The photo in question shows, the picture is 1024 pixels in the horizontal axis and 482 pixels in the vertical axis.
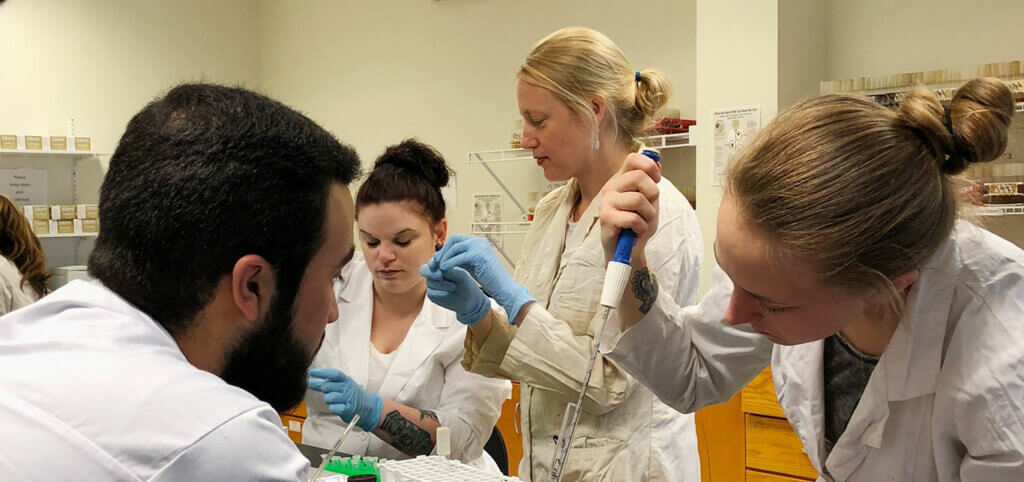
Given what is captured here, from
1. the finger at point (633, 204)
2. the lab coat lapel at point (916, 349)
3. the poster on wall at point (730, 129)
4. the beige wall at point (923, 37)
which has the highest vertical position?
the beige wall at point (923, 37)

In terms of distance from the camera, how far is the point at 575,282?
1624 mm

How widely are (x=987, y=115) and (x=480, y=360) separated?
3.04 ft

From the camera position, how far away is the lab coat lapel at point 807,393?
1.19 m

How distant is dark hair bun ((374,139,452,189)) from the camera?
220cm

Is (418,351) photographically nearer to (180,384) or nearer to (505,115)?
(180,384)

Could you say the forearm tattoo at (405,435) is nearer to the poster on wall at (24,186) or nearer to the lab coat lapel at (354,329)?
the lab coat lapel at (354,329)

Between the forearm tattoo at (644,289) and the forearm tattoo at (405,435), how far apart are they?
0.80 metres

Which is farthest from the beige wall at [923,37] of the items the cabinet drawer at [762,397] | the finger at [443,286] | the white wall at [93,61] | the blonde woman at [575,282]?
the white wall at [93,61]

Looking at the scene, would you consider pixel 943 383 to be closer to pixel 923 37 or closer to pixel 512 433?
pixel 512 433

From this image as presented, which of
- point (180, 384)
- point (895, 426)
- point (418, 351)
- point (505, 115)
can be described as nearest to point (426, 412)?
point (418, 351)

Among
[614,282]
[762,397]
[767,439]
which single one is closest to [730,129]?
[762,397]

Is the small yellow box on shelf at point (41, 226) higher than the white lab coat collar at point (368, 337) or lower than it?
higher

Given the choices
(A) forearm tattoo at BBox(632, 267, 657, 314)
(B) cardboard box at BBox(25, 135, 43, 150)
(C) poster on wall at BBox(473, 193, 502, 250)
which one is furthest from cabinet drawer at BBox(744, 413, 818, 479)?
(B) cardboard box at BBox(25, 135, 43, 150)

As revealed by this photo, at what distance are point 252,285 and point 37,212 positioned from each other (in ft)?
14.7
